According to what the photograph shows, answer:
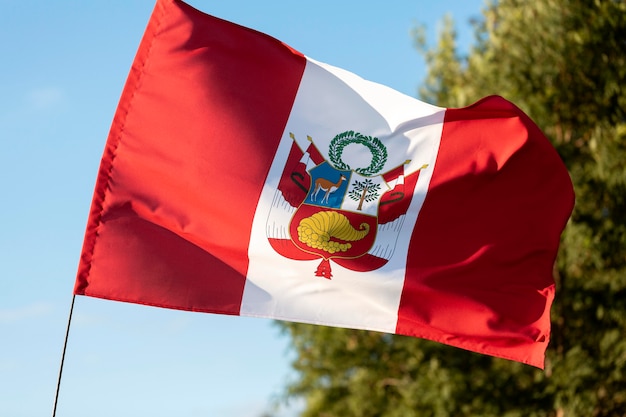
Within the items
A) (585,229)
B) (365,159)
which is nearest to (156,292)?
(365,159)

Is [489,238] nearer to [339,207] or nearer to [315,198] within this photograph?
[339,207]

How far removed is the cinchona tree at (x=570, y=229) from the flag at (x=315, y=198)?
32.9 feet

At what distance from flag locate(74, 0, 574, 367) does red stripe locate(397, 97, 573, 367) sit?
1 centimetres

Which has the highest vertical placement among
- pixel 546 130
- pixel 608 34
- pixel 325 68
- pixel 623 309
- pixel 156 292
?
pixel 608 34

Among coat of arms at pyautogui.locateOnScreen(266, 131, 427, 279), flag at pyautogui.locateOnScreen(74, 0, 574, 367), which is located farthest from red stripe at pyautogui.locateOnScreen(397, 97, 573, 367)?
coat of arms at pyautogui.locateOnScreen(266, 131, 427, 279)

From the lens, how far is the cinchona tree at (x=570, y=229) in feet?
56.7

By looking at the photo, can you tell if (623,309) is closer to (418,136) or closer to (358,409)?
(358,409)

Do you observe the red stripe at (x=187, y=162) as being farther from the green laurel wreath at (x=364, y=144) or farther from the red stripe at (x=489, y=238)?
the red stripe at (x=489, y=238)

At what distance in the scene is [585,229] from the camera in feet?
57.2

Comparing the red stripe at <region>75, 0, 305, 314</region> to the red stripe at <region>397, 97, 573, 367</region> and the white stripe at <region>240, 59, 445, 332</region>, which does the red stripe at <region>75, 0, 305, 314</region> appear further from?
the red stripe at <region>397, 97, 573, 367</region>

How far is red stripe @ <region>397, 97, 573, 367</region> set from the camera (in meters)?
7.53

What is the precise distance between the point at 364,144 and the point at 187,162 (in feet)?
4.71

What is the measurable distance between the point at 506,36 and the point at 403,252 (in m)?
12.2

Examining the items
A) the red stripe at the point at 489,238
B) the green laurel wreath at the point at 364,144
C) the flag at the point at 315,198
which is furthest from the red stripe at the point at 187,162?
the red stripe at the point at 489,238
